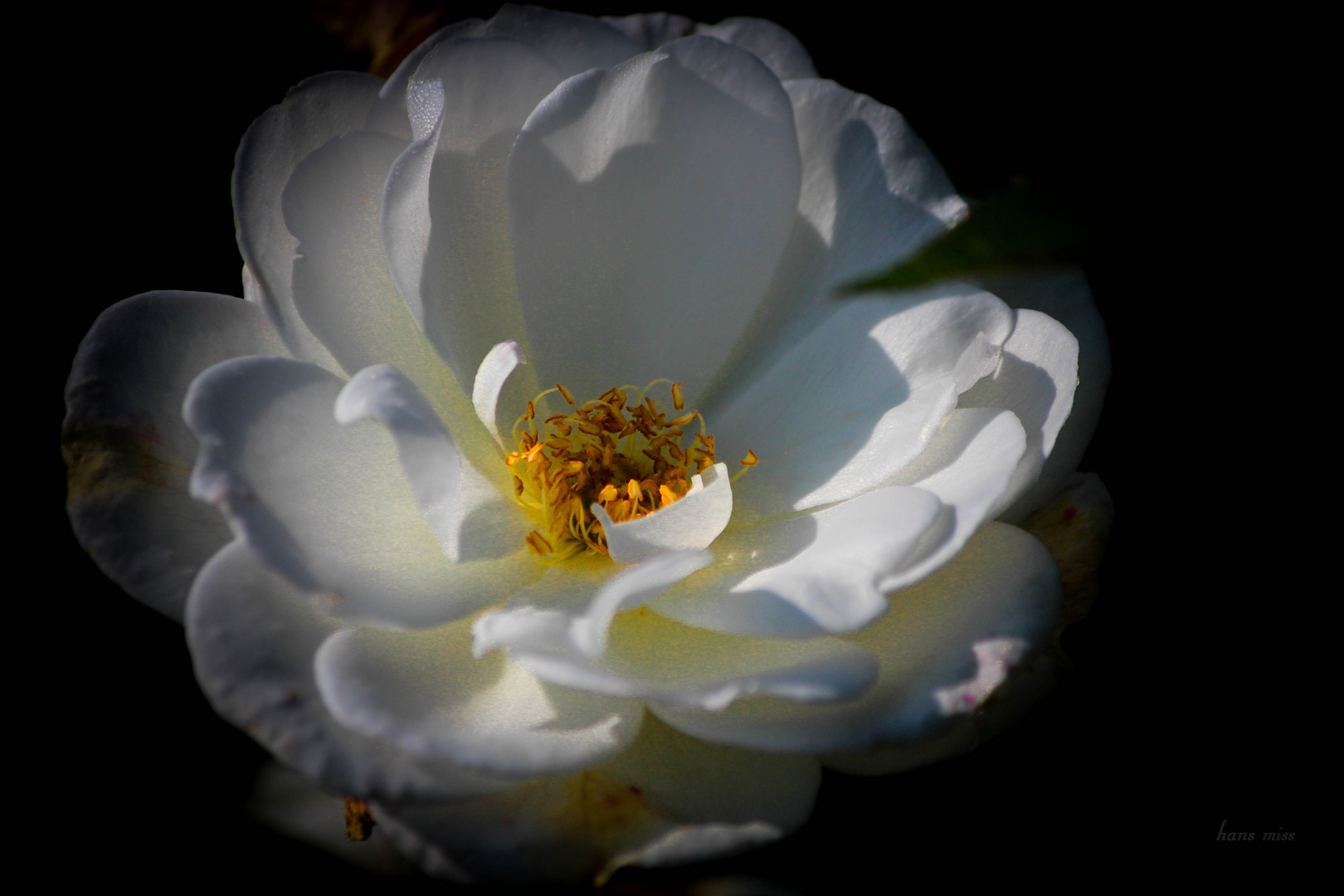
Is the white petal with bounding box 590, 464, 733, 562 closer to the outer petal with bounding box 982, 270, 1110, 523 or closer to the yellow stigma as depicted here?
the yellow stigma

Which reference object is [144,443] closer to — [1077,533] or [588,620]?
[588,620]

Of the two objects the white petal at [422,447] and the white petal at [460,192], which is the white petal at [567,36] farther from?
the white petal at [422,447]

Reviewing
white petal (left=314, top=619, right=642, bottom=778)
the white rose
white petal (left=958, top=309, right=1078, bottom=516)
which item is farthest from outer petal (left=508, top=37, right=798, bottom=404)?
white petal (left=314, top=619, right=642, bottom=778)

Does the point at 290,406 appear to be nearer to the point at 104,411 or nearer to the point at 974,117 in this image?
the point at 104,411

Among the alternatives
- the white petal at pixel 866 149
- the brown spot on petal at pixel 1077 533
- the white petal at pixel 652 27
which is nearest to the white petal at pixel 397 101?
the white petal at pixel 652 27

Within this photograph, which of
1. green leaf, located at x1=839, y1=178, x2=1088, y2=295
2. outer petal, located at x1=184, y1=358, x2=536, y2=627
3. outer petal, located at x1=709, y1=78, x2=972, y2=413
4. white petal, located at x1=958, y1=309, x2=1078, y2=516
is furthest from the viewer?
outer petal, located at x1=709, y1=78, x2=972, y2=413

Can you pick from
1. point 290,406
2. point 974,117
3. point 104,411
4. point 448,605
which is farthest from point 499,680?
point 974,117

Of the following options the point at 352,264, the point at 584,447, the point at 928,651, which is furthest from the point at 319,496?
the point at 928,651
